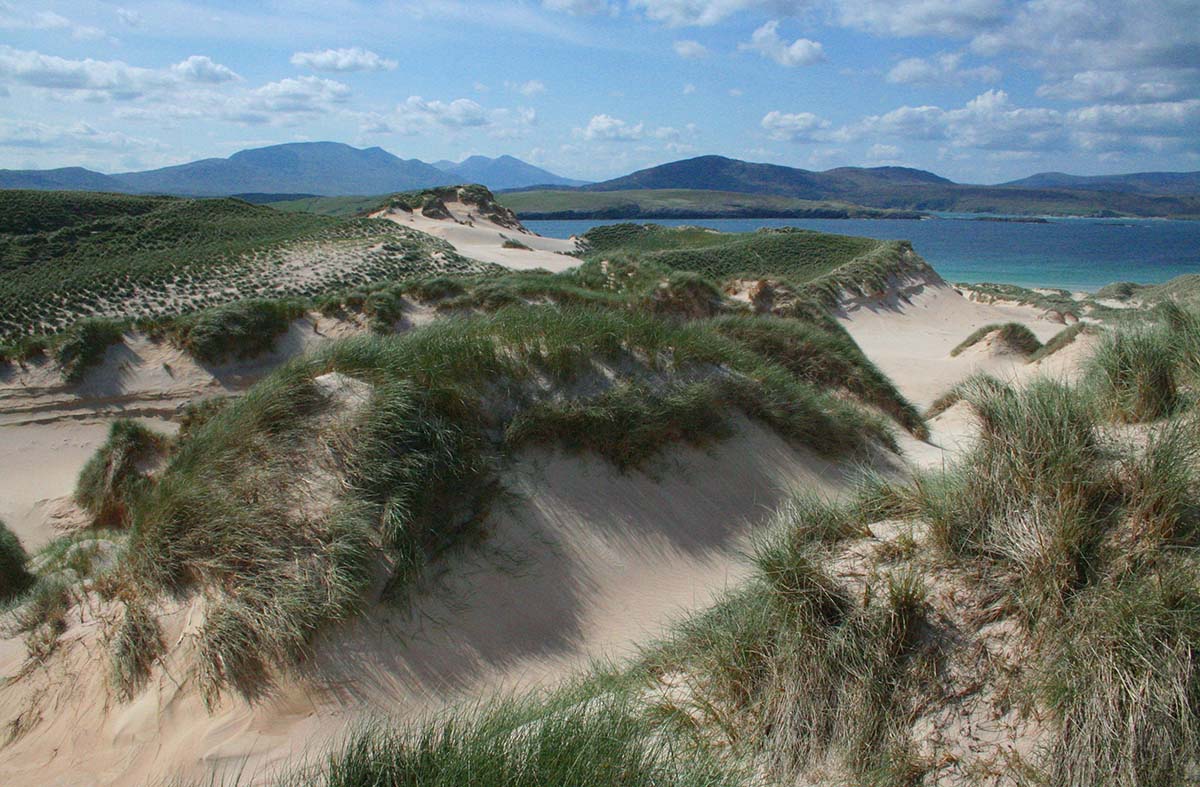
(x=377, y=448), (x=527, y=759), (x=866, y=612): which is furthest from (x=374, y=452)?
(x=866, y=612)

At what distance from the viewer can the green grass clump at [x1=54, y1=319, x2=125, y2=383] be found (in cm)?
1241

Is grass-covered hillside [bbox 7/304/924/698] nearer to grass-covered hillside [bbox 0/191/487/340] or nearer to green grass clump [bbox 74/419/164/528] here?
green grass clump [bbox 74/419/164/528]

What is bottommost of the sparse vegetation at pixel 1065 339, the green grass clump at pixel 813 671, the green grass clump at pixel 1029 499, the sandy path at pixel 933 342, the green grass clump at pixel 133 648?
the sandy path at pixel 933 342

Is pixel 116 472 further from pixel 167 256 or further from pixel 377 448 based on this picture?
pixel 167 256

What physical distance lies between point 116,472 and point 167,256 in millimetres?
15146

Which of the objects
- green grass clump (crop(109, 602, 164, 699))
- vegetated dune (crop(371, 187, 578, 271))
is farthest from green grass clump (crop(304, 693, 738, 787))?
vegetated dune (crop(371, 187, 578, 271))

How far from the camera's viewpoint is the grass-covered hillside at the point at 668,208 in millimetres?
132250

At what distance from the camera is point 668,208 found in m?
140

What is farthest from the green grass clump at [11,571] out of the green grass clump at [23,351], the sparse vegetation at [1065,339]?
the sparse vegetation at [1065,339]

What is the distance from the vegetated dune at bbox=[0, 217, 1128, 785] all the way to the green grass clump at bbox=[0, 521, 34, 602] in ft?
4.15

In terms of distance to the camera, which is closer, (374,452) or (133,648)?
(133,648)

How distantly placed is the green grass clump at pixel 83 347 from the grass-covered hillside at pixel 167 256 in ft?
9.73

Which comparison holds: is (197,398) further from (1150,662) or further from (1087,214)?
(1087,214)

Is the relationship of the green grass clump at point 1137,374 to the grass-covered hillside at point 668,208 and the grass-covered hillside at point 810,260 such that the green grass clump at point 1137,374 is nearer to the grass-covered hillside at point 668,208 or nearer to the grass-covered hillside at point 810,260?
the grass-covered hillside at point 810,260
